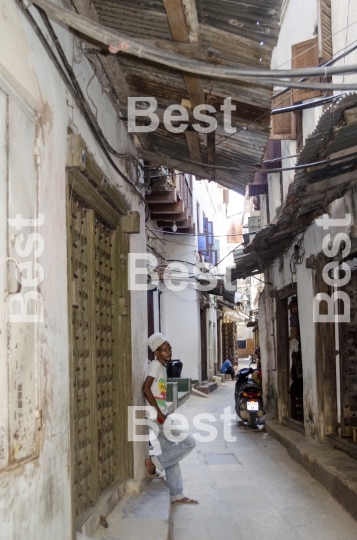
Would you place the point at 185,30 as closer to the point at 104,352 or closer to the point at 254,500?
the point at 104,352

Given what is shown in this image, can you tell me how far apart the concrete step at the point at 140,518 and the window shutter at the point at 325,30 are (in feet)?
20.8

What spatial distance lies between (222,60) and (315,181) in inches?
94.8

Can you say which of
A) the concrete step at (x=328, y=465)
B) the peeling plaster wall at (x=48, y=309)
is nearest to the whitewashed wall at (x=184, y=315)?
the concrete step at (x=328, y=465)

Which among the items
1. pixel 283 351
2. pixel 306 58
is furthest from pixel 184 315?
pixel 306 58

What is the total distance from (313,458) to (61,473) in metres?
5.40

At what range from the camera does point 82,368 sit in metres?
5.38

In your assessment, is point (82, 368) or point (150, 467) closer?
point (82, 368)

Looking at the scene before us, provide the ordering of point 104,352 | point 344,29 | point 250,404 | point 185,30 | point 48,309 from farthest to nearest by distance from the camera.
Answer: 1. point 250,404
2. point 344,29
3. point 104,352
4. point 185,30
5. point 48,309

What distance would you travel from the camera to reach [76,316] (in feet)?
17.0

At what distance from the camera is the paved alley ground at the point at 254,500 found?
6.36 meters

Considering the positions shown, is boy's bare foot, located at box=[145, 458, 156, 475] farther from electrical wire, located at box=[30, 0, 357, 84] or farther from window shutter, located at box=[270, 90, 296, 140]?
window shutter, located at box=[270, 90, 296, 140]

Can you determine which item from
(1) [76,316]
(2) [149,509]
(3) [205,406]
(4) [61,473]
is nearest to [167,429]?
(2) [149,509]

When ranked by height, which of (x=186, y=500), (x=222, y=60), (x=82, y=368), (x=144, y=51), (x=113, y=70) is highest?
(x=113, y=70)

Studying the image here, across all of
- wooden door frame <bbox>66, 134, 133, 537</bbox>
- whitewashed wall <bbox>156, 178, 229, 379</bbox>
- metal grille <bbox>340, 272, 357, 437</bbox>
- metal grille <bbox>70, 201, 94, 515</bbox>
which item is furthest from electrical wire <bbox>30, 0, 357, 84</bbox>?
whitewashed wall <bbox>156, 178, 229, 379</bbox>
